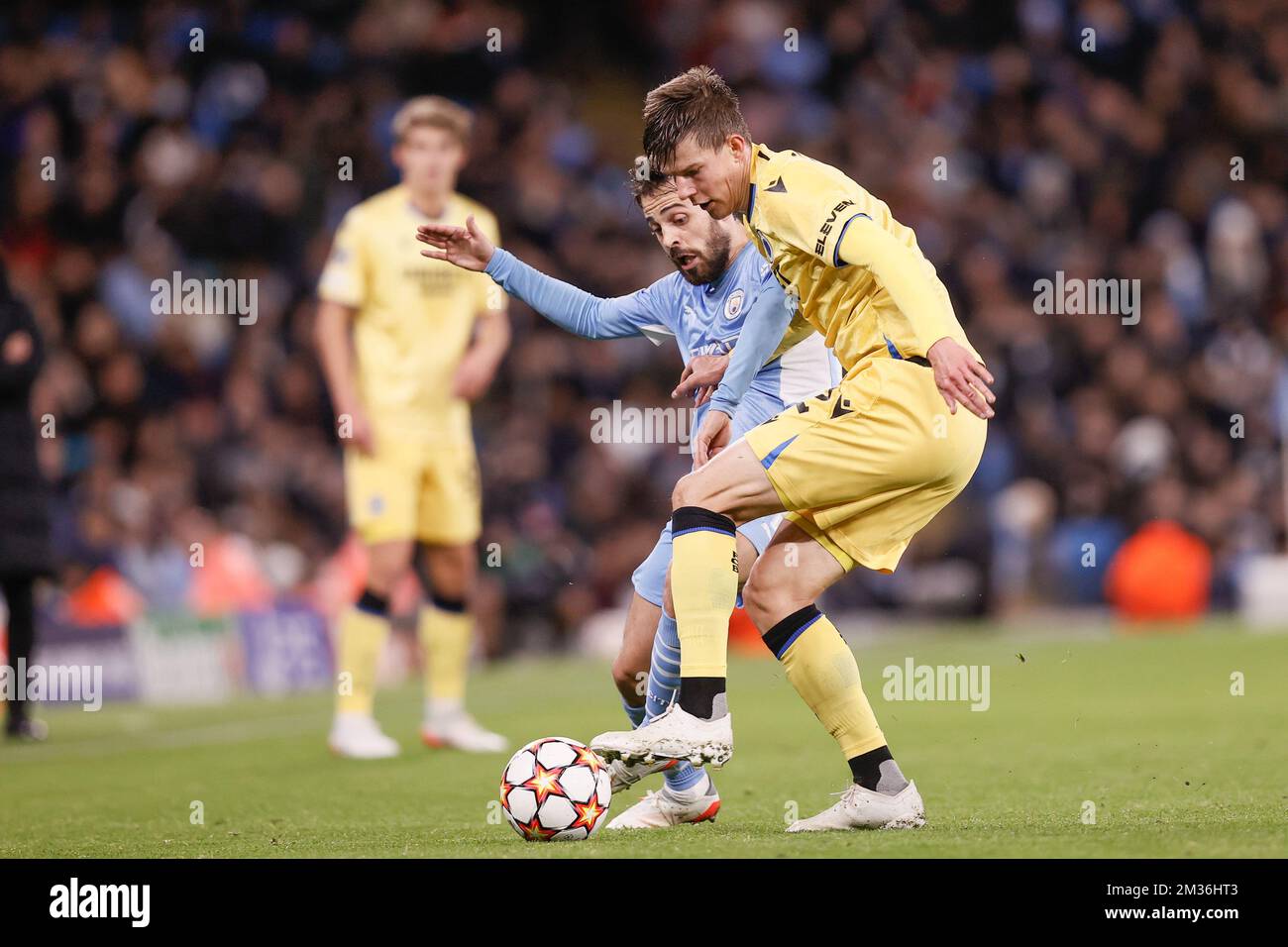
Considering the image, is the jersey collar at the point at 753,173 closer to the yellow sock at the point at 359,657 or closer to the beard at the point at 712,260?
the beard at the point at 712,260

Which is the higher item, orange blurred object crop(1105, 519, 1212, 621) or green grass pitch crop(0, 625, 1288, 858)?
orange blurred object crop(1105, 519, 1212, 621)

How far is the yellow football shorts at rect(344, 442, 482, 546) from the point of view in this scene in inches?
334

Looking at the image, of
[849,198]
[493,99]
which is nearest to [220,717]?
[849,198]

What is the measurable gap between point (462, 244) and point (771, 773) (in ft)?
8.89

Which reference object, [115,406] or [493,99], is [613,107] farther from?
[115,406]

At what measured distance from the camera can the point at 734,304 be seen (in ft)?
18.5

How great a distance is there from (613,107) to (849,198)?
601 inches

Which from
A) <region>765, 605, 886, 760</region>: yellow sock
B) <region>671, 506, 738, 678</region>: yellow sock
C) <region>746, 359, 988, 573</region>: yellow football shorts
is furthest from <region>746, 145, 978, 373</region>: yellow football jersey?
<region>765, 605, 886, 760</region>: yellow sock

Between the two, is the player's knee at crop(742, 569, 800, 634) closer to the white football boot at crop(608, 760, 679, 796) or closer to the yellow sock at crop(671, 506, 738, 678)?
the yellow sock at crop(671, 506, 738, 678)

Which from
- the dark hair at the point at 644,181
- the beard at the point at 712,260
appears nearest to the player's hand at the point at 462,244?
the dark hair at the point at 644,181

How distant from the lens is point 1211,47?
768 inches

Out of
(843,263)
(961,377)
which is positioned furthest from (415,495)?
(961,377)

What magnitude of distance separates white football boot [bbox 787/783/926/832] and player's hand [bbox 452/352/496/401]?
3986 mm

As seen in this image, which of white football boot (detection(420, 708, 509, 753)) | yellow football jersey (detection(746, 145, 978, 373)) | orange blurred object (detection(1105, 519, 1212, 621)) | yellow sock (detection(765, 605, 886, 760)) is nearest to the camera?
yellow football jersey (detection(746, 145, 978, 373))
